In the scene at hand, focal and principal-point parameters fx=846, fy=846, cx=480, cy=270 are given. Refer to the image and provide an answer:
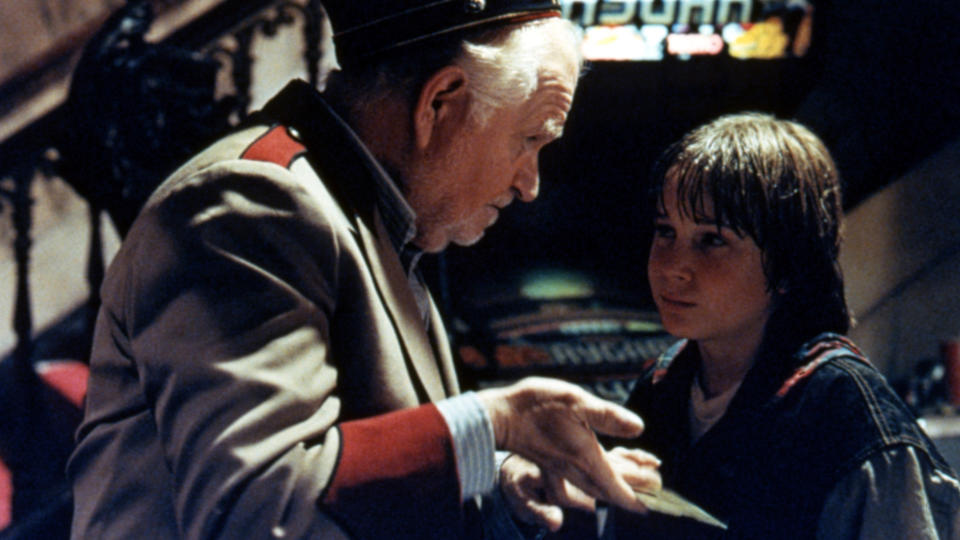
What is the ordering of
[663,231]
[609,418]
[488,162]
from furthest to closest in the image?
[663,231] → [488,162] → [609,418]

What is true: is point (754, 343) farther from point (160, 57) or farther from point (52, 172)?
point (52, 172)

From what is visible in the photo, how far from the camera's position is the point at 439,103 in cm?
110

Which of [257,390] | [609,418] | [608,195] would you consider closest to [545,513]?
[609,418]

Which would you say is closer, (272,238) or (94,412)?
(272,238)

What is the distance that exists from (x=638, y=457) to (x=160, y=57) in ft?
6.06

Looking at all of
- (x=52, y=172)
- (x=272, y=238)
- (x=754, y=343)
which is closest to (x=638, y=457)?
(x=754, y=343)

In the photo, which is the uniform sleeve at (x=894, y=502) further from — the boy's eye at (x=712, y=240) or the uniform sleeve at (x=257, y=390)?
the uniform sleeve at (x=257, y=390)

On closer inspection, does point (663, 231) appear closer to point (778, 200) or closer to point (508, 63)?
point (778, 200)

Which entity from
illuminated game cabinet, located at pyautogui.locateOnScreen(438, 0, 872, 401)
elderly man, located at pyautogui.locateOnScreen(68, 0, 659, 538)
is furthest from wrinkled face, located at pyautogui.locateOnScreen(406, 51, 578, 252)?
illuminated game cabinet, located at pyautogui.locateOnScreen(438, 0, 872, 401)

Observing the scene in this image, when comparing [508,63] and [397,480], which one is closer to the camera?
[397,480]

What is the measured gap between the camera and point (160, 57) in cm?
237

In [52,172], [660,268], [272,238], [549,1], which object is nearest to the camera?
[272,238]

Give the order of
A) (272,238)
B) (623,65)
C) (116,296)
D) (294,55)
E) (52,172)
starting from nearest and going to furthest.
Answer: (272,238)
(116,296)
(52,172)
(623,65)
(294,55)

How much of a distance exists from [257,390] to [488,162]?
488 millimetres
